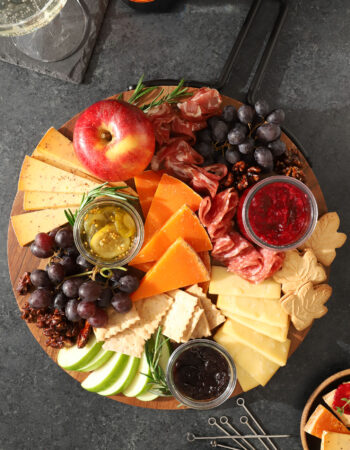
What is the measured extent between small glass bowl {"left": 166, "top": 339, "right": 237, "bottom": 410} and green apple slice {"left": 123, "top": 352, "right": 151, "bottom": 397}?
12 centimetres

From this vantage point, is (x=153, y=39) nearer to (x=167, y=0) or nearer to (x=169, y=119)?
(x=167, y=0)

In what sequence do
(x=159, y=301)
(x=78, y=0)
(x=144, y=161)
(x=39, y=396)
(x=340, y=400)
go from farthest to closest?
(x=39, y=396) < (x=78, y=0) < (x=340, y=400) < (x=159, y=301) < (x=144, y=161)

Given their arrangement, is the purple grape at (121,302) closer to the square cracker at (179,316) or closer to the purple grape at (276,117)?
the square cracker at (179,316)

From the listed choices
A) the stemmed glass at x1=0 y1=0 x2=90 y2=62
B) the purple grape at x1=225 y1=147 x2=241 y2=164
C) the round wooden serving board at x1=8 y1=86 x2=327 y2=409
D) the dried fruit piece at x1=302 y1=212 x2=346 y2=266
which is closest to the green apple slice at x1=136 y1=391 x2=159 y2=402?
the round wooden serving board at x1=8 y1=86 x2=327 y2=409

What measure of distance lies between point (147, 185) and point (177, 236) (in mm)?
219

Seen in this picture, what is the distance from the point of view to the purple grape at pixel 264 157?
5.27ft

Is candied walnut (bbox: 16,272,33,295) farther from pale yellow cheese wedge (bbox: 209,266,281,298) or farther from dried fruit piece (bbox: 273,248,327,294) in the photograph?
dried fruit piece (bbox: 273,248,327,294)

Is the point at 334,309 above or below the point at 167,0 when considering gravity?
below

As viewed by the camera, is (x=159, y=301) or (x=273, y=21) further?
(x=273, y=21)

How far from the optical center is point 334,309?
203cm

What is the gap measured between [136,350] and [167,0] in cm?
143

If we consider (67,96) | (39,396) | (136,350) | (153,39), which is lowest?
(39,396)

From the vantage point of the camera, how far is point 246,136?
5.40 feet

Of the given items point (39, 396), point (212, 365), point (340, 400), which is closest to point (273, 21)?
point (212, 365)
